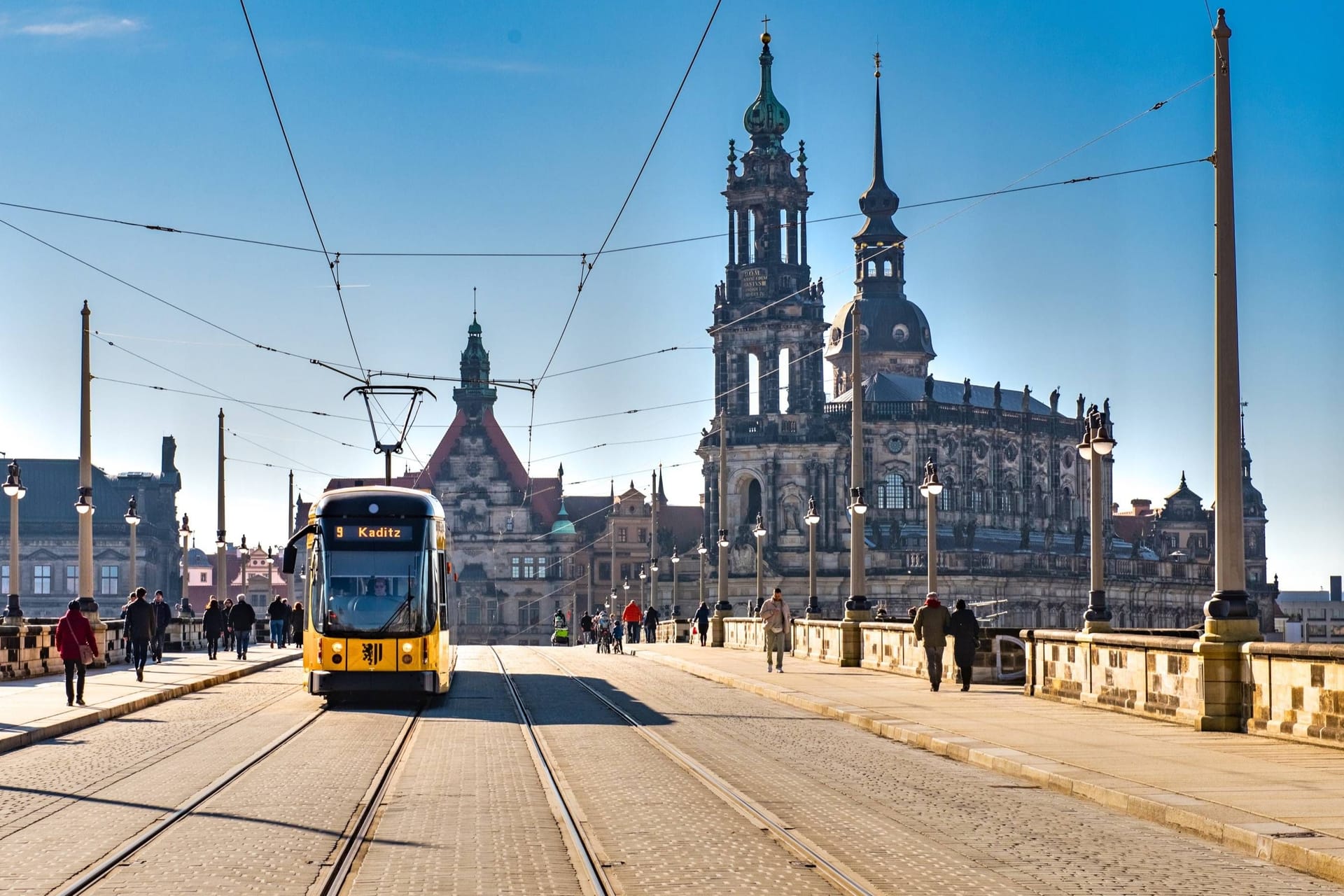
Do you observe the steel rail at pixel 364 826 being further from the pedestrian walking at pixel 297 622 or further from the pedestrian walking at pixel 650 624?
the pedestrian walking at pixel 650 624

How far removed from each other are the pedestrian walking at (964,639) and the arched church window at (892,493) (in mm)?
88845

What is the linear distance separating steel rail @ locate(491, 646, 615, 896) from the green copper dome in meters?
89.5

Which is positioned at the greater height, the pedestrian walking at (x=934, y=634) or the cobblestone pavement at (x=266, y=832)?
the pedestrian walking at (x=934, y=634)

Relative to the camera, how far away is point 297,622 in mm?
54906

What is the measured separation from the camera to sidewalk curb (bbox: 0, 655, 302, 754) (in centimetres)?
1877

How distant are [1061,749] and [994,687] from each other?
11698 millimetres

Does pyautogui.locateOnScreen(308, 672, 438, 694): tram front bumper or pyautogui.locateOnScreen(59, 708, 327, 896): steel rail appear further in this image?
pyautogui.locateOnScreen(308, 672, 438, 694): tram front bumper

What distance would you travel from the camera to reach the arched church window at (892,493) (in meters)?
116

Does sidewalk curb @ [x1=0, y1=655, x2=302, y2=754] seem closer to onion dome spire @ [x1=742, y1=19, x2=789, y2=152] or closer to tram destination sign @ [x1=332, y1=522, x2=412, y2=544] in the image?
tram destination sign @ [x1=332, y1=522, x2=412, y2=544]

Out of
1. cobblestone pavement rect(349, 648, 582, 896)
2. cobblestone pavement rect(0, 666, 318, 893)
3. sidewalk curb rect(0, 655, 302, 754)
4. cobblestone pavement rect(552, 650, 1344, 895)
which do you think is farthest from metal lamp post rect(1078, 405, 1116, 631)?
sidewalk curb rect(0, 655, 302, 754)

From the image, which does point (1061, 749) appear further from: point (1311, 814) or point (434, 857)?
point (434, 857)

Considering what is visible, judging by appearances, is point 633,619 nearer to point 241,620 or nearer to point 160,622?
point 241,620

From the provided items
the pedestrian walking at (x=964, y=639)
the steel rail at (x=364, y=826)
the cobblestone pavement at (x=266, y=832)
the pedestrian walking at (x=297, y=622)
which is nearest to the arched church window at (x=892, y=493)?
the pedestrian walking at (x=297, y=622)

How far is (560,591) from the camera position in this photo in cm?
13212
